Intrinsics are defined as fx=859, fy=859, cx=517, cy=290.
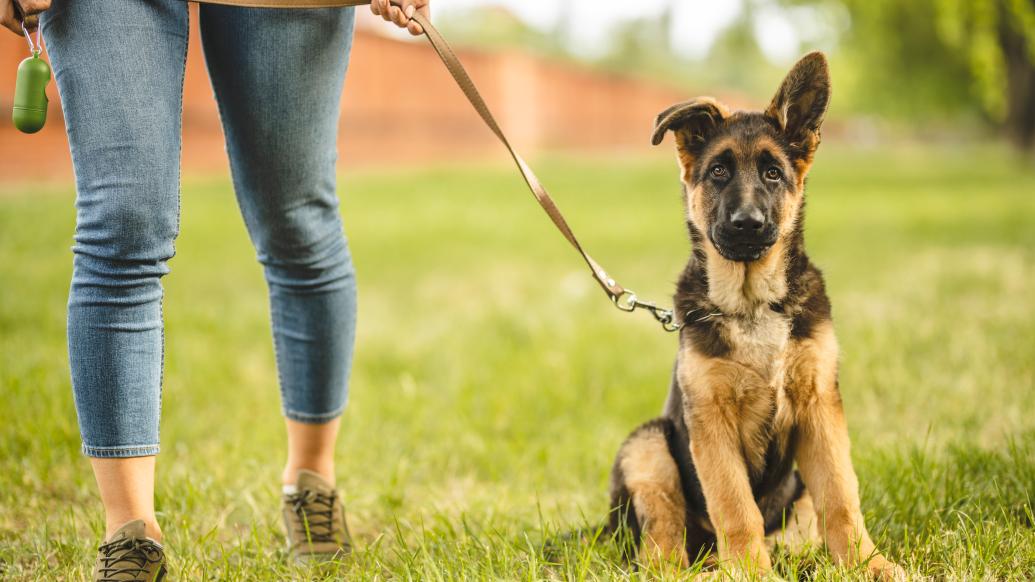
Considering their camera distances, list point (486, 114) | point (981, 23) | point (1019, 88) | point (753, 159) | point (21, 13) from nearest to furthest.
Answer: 1. point (21, 13)
2. point (753, 159)
3. point (486, 114)
4. point (981, 23)
5. point (1019, 88)

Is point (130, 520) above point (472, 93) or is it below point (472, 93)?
below

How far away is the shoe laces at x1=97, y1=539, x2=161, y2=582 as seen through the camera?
2227 millimetres

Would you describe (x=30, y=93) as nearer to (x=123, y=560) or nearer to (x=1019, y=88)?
(x=123, y=560)

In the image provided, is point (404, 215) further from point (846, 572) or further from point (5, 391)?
point (846, 572)

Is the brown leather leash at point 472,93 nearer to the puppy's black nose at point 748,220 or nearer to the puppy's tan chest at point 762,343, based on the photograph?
the puppy's tan chest at point 762,343

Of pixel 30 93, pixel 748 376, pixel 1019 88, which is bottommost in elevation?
pixel 748 376

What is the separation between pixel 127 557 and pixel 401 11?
1658 mm

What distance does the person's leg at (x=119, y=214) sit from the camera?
215cm

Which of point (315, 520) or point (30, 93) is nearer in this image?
point (30, 93)

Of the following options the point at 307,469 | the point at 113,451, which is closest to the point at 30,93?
the point at 113,451

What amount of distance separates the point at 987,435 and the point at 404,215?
887 centimetres

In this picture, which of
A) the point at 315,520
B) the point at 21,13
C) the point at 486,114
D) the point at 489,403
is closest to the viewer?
the point at 21,13

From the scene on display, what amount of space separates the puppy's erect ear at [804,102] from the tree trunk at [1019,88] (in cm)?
1770

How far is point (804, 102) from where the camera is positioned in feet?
8.37
